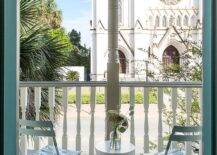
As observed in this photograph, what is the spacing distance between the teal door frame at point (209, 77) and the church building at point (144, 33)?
2.40m

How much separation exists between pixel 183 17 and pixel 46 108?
6.60ft

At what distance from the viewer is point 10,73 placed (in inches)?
64.2

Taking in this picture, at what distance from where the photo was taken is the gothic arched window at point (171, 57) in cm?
448

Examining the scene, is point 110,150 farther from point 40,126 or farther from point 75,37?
point 75,37

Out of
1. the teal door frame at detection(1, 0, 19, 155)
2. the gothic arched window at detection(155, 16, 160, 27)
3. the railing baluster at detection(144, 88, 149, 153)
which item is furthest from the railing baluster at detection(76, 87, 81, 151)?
the teal door frame at detection(1, 0, 19, 155)

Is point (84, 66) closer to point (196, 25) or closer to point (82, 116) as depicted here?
point (82, 116)

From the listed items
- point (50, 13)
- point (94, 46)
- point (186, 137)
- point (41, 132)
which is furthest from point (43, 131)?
point (50, 13)

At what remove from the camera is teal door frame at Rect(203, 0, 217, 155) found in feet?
5.49

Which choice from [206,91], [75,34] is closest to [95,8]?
[75,34]

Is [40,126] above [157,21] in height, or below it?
below

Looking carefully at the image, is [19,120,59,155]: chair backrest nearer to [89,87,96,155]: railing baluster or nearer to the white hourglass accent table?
the white hourglass accent table

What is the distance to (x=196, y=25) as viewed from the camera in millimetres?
4332

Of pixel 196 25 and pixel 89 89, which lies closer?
pixel 89 89

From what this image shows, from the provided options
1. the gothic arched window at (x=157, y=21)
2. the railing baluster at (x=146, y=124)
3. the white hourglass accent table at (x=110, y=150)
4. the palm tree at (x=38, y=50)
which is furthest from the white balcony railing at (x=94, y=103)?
the gothic arched window at (x=157, y=21)
